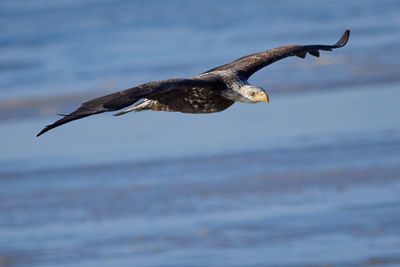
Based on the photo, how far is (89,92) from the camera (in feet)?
54.7

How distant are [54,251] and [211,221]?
5.44ft

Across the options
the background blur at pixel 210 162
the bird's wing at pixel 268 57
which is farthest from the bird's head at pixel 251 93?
the background blur at pixel 210 162

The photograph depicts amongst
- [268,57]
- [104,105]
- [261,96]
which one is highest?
[268,57]

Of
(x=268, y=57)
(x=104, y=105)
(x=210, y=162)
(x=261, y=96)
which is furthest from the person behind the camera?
(x=210, y=162)

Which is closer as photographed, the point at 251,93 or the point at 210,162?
the point at 251,93

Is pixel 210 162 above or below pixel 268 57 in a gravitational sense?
below

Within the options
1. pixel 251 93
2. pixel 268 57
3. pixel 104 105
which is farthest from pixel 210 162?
pixel 104 105

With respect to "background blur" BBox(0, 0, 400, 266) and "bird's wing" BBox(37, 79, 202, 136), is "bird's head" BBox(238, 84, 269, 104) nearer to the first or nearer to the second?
"bird's wing" BBox(37, 79, 202, 136)

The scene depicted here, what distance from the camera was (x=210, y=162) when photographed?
12.6 meters

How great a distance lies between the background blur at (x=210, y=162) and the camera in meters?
10.1

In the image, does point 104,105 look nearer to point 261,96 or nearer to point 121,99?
point 121,99

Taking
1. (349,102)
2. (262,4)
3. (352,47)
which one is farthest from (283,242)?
(262,4)

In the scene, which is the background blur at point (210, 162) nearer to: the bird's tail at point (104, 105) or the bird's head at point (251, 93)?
the bird's head at point (251, 93)

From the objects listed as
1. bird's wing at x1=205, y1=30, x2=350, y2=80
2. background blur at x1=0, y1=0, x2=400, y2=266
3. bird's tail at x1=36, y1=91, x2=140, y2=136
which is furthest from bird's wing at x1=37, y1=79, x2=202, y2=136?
background blur at x1=0, y1=0, x2=400, y2=266
